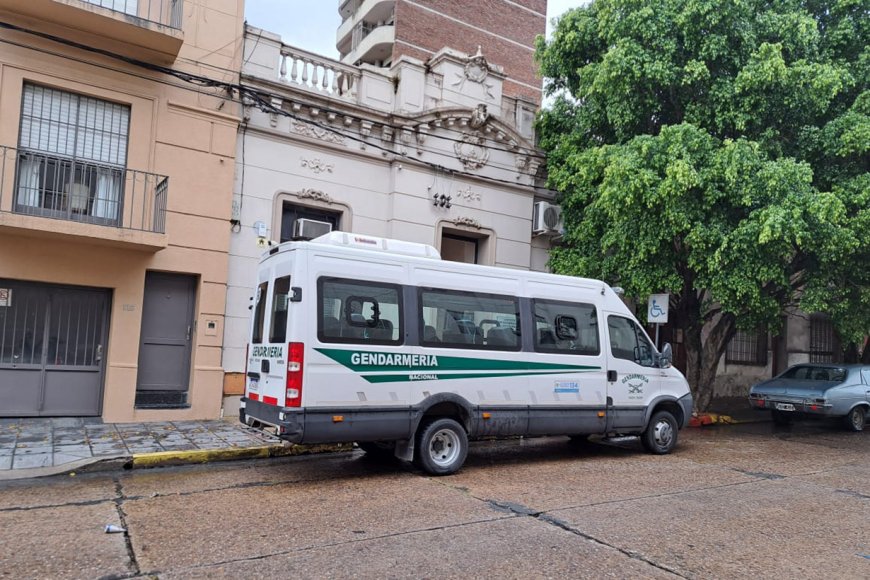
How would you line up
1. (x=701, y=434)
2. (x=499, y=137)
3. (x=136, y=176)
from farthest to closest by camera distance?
(x=499, y=137), (x=701, y=434), (x=136, y=176)

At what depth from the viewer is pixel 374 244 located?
25.7 ft

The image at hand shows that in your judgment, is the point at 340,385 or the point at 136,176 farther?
the point at 136,176

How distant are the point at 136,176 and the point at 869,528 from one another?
11019mm

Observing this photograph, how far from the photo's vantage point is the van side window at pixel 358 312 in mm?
7094

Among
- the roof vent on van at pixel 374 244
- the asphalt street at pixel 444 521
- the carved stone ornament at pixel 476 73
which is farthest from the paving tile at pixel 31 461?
the carved stone ornament at pixel 476 73

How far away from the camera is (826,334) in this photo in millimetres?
21484

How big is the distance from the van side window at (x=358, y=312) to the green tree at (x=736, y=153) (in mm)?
5372

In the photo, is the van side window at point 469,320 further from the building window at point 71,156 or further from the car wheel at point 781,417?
the car wheel at point 781,417

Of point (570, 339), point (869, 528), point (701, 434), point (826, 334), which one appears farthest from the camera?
point (826, 334)

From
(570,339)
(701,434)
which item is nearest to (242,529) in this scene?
(570,339)

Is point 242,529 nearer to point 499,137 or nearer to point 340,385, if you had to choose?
point 340,385

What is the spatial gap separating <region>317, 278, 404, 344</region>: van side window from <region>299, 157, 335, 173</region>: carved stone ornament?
17.8 ft

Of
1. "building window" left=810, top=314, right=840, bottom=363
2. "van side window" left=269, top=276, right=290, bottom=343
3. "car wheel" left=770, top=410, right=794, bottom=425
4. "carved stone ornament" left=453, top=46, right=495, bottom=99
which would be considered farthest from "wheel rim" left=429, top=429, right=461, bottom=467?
"building window" left=810, top=314, right=840, bottom=363

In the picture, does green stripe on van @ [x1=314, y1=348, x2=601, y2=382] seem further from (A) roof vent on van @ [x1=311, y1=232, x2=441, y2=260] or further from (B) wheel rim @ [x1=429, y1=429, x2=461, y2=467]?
(A) roof vent on van @ [x1=311, y1=232, x2=441, y2=260]
